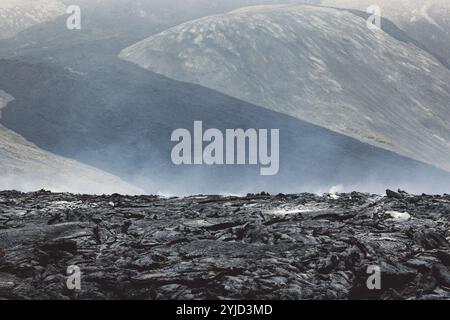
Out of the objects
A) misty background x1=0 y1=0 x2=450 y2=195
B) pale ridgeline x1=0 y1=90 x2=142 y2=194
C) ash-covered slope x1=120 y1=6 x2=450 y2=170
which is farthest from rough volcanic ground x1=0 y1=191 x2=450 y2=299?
ash-covered slope x1=120 y1=6 x2=450 y2=170

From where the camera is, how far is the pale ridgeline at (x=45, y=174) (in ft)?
108

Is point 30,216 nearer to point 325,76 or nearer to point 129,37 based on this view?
point 325,76

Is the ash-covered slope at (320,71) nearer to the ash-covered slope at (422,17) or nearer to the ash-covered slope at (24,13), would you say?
the ash-covered slope at (422,17)

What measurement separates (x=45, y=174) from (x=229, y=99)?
20.3 m

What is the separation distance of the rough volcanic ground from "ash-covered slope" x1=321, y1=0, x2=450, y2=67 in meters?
59.1

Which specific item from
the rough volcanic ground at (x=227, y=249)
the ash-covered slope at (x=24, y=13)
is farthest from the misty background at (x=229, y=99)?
the rough volcanic ground at (x=227, y=249)

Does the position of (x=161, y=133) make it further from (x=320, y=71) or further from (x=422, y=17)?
(x=422, y=17)

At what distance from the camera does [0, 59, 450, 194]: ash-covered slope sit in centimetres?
3966

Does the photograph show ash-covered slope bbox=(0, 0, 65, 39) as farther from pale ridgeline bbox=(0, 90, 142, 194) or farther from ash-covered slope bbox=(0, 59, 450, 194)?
pale ridgeline bbox=(0, 90, 142, 194)

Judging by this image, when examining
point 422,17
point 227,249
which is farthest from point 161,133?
point 422,17

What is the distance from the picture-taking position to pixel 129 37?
67.1 metres

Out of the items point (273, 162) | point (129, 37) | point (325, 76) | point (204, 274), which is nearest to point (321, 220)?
point (204, 274)

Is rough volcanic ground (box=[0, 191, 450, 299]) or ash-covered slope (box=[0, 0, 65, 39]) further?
ash-covered slope (box=[0, 0, 65, 39])

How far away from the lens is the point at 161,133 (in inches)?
1769
